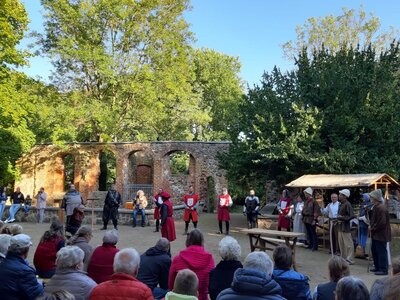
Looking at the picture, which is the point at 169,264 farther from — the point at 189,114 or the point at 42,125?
the point at 189,114

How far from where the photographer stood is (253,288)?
Result: 3.21m

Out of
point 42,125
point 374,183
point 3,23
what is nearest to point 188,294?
point 374,183

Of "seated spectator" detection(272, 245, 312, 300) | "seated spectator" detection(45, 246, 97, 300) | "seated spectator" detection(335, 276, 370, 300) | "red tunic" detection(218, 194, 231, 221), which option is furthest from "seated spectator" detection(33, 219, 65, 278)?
"red tunic" detection(218, 194, 231, 221)

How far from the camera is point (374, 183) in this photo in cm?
1141

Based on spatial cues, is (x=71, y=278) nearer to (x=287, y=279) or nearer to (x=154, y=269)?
(x=154, y=269)

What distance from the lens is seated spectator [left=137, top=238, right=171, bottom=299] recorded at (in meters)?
4.85

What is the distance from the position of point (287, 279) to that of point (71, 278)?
2.11 m

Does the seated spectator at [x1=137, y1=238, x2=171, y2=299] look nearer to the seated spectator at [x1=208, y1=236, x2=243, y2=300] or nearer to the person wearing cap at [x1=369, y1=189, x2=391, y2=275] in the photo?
the seated spectator at [x1=208, y1=236, x2=243, y2=300]

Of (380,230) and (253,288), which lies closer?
(253,288)

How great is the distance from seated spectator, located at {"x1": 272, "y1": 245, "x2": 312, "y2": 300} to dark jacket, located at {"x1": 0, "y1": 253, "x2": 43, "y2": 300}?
2398 millimetres

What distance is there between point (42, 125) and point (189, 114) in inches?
379

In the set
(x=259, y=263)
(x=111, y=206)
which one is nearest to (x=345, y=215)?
(x=259, y=263)

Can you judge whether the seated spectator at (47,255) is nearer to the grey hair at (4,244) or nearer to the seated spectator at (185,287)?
the grey hair at (4,244)

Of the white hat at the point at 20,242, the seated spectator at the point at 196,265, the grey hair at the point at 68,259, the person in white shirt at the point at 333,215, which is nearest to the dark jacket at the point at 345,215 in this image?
the person in white shirt at the point at 333,215
